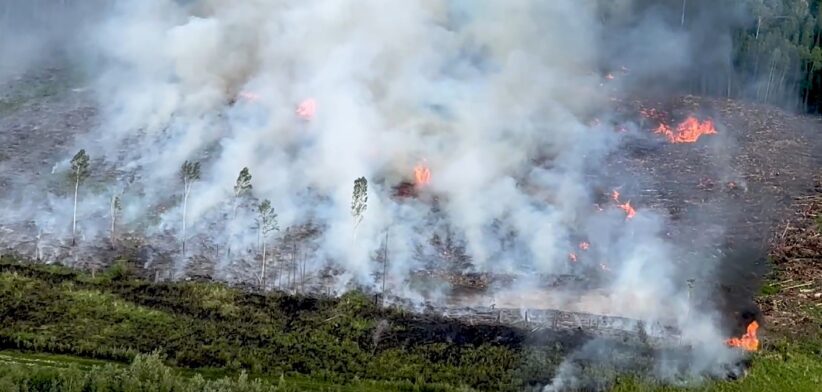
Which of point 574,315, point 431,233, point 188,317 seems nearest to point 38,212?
point 188,317

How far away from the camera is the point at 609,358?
5625 cm

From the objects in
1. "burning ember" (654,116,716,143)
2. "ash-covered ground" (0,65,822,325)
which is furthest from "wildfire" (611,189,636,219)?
"burning ember" (654,116,716,143)

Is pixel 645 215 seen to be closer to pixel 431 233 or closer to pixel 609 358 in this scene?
pixel 431 233

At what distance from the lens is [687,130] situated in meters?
108

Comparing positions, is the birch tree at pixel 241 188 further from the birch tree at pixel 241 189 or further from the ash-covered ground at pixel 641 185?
the ash-covered ground at pixel 641 185

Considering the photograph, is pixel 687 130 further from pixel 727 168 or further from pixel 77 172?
pixel 77 172

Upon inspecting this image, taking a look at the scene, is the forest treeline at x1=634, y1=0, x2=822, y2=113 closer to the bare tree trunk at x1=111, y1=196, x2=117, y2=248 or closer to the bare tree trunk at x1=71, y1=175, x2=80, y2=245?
the bare tree trunk at x1=111, y1=196, x2=117, y2=248

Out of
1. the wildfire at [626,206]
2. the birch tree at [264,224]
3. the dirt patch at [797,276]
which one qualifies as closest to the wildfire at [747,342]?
the dirt patch at [797,276]

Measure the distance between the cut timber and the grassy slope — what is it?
119 inches

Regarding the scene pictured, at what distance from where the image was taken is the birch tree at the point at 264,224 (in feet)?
229

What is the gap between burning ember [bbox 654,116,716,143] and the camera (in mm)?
106312

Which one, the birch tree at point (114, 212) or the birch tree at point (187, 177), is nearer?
the birch tree at point (114, 212)

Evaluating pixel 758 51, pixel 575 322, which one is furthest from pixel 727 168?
pixel 575 322

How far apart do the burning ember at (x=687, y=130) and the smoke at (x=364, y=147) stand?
820cm
